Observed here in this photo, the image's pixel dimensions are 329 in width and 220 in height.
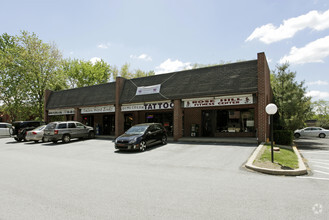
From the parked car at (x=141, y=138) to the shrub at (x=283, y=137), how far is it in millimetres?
8436

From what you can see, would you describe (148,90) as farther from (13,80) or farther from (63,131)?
(13,80)

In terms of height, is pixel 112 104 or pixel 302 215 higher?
pixel 112 104

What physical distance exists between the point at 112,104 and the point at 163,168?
13.9 meters

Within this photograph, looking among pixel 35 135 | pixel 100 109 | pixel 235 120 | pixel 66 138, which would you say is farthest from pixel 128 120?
pixel 235 120

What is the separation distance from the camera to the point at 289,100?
690 inches

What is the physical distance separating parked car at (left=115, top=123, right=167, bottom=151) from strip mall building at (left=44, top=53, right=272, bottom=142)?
99.2 inches

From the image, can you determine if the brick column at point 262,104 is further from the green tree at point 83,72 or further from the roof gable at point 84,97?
the green tree at point 83,72

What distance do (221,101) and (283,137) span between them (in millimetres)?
5233

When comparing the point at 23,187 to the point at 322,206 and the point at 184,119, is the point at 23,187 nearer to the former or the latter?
the point at 322,206

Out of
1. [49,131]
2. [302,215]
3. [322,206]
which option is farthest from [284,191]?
[49,131]

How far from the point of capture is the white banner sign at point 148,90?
59.6 ft

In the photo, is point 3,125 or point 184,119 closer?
point 184,119

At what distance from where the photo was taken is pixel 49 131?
16.7m

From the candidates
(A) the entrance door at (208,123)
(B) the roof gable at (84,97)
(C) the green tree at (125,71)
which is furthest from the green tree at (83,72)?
(A) the entrance door at (208,123)
